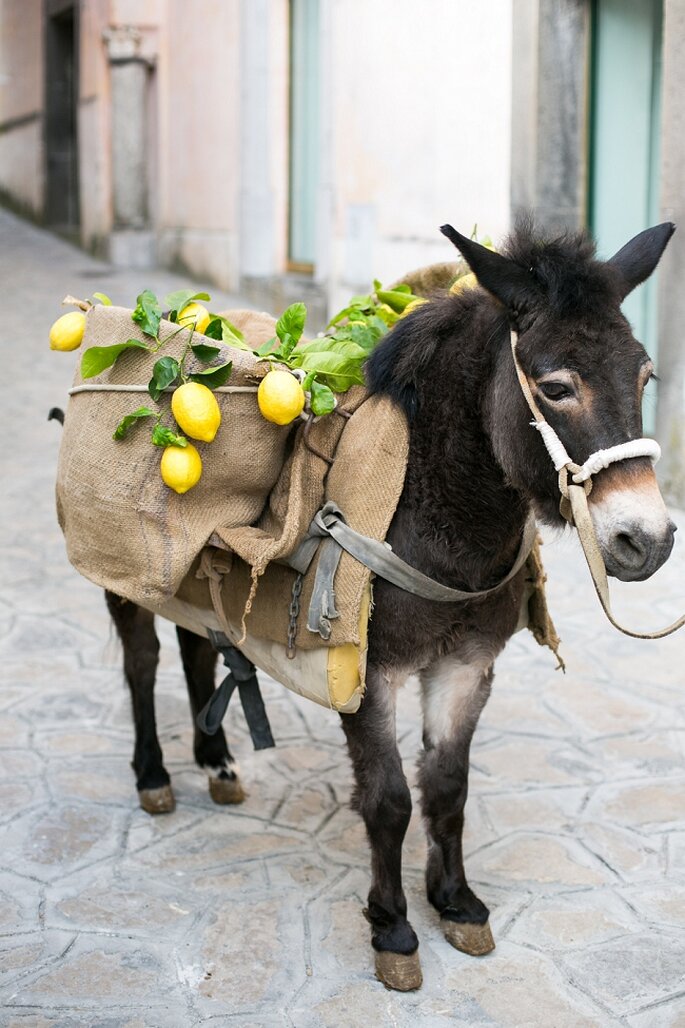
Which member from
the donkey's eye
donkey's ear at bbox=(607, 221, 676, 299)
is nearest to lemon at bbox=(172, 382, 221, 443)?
the donkey's eye

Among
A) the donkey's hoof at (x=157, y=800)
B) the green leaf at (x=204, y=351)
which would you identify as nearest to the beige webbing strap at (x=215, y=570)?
the green leaf at (x=204, y=351)

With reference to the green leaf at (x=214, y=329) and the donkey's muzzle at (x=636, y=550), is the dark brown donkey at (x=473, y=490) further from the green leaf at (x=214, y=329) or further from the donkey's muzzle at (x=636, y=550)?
the green leaf at (x=214, y=329)

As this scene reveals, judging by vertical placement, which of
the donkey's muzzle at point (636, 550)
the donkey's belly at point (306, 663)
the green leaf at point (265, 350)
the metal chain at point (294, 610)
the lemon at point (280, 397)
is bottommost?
the donkey's belly at point (306, 663)

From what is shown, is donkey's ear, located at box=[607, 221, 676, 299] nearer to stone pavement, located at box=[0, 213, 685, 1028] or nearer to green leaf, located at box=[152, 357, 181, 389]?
green leaf, located at box=[152, 357, 181, 389]

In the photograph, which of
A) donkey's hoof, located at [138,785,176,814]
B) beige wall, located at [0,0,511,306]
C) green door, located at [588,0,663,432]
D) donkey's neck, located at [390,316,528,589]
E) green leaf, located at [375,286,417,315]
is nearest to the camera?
donkey's neck, located at [390,316,528,589]

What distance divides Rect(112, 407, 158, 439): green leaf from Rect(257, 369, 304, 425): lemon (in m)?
0.27

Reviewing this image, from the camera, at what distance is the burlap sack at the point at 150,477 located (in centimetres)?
294

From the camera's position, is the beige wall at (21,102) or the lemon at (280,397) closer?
the lemon at (280,397)

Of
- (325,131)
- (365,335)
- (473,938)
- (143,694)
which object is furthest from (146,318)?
(325,131)

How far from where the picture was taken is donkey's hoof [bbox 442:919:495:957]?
3131 mm

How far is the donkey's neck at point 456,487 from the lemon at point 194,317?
672mm

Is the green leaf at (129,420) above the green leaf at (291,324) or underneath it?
underneath

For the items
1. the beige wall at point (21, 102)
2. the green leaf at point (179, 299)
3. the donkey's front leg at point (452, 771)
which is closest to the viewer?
the donkey's front leg at point (452, 771)

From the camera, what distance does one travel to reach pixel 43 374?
35.8ft
